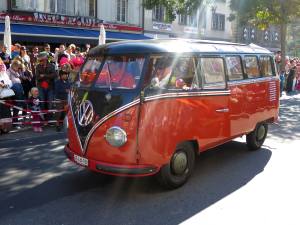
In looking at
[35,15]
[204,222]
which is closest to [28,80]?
[204,222]

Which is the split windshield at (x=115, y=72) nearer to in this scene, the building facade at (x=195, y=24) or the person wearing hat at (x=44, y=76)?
the person wearing hat at (x=44, y=76)

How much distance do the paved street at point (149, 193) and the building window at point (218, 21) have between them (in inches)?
1245

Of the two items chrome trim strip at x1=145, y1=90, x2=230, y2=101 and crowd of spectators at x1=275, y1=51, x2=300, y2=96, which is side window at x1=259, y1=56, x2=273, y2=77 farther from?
crowd of spectators at x1=275, y1=51, x2=300, y2=96

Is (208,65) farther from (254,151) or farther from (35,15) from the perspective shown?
(35,15)

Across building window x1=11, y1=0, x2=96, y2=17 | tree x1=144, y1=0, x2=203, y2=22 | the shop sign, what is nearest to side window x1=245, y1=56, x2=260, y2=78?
tree x1=144, y1=0, x2=203, y2=22

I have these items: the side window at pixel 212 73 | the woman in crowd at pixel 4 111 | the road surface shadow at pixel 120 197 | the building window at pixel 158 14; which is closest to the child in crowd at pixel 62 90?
the woman in crowd at pixel 4 111

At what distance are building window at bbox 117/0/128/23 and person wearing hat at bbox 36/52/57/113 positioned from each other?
18409 mm

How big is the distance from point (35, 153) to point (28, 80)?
3.79 metres

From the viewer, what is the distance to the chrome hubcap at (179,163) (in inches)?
233

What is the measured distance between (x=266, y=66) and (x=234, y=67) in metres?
1.65

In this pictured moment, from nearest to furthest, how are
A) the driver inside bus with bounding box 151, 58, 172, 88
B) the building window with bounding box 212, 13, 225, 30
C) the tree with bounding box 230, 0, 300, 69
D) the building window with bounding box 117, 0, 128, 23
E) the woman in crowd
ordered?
the driver inside bus with bounding box 151, 58, 172, 88 < the woman in crowd < the tree with bounding box 230, 0, 300, 69 < the building window with bounding box 117, 0, 128, 23 < the building window with bounding box 212, 13, 225, 30

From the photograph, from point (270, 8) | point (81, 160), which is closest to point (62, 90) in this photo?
point (81, 160)

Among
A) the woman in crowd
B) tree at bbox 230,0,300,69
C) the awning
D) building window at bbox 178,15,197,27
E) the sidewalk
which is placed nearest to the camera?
the sidewalk

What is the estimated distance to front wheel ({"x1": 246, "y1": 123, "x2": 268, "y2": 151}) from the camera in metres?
8.33
